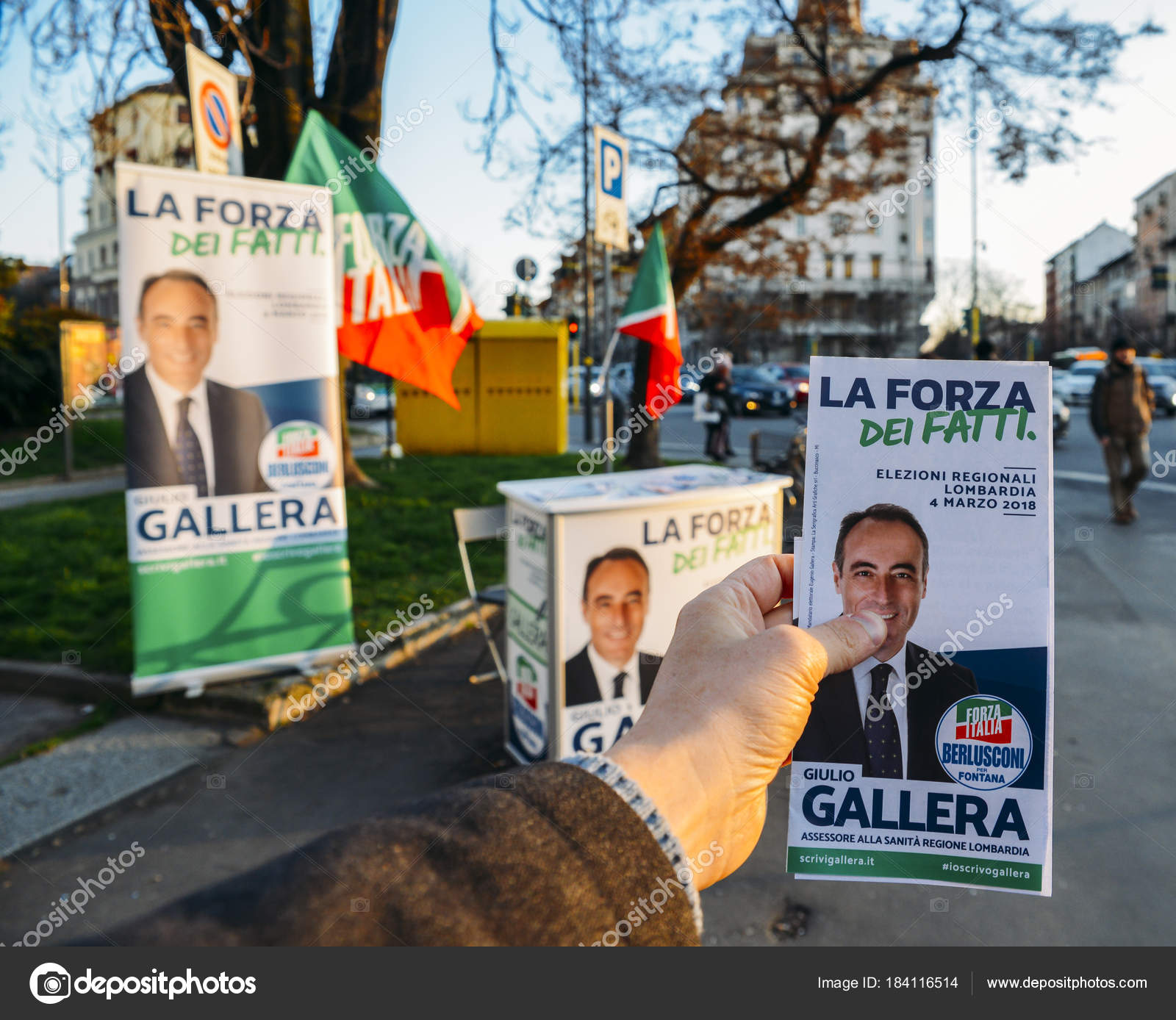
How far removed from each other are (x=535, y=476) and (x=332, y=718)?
823cm

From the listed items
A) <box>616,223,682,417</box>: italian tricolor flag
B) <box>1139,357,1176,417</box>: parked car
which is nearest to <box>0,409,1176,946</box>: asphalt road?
<box>616,223,682,417</box>: italian tricolor flag

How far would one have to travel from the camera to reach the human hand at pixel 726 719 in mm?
1254

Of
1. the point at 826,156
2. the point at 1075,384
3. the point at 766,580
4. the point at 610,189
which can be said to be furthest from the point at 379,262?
the point at 1075,384

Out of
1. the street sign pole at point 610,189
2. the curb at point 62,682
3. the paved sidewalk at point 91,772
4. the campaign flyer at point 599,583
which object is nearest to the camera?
the paved sidewalk at point 91,772

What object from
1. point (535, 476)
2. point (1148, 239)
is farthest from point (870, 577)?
point (1148, 239)

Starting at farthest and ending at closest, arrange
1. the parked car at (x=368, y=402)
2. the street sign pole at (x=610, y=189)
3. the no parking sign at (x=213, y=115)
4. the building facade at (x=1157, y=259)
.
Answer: the building facade at (x=1157, y=259) → the parked car at (x=368, y=402) → the street sign pole at (x=610, y=189) → the no parking sign at (x=213, y=115)

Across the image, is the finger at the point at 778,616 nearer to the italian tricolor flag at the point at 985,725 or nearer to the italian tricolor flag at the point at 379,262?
the italian tricolor flag at the point at 985,725

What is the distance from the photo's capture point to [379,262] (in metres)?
5.72

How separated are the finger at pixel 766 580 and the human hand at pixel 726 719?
0.30 feet

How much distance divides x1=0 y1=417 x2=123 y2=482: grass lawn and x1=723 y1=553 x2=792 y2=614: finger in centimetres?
1366

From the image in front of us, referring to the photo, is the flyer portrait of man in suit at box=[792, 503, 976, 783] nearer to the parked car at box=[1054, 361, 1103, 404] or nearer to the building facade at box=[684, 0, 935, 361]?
the building facade at box=[684, 0, 935, 361]

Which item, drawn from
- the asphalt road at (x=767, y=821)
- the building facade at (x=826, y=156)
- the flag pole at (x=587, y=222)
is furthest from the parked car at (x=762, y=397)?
the asphalt road at (x=767, y=821)

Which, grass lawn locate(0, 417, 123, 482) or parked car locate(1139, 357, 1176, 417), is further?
parked car locate(1139, 357, 1176, 417)

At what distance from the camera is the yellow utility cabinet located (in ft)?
69.1
